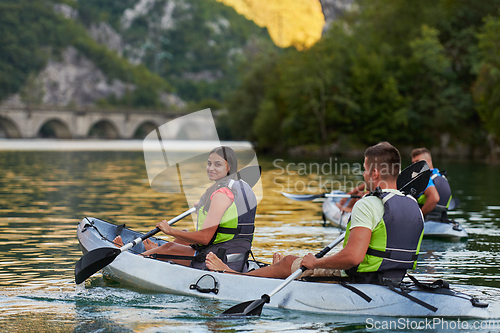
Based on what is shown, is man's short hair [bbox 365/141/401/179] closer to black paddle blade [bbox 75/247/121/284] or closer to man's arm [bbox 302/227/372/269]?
man's arm [bbox 302/227/372/269]

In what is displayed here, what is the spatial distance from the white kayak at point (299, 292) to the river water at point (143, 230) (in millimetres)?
118

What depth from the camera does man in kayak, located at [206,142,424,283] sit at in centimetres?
519

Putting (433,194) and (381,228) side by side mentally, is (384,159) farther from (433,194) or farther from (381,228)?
(433,194)

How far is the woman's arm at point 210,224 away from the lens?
21.3ft

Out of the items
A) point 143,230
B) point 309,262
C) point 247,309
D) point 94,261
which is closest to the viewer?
point 309,262

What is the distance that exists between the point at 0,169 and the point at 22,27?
371ft

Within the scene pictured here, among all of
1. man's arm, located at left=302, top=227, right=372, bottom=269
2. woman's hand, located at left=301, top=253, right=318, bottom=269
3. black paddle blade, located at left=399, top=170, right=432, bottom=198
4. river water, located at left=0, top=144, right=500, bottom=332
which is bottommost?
river water, located at left=0, top=144, right=500, bottom=332

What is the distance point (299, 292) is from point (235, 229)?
3.30 feet

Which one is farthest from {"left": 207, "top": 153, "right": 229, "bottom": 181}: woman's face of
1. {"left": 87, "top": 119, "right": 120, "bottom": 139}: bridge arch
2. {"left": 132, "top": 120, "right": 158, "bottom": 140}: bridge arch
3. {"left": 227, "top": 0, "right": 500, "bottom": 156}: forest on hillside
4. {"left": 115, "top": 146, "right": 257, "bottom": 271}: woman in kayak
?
{"left": 132, "top": 120, "right": 158, "bottom": 140}: bridge arch

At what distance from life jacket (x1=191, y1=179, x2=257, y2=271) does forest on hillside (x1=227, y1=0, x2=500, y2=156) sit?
46.8 m

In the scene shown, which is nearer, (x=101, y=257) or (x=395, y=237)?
(x=395, y=237)

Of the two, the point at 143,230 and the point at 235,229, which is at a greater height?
the point at 235,229

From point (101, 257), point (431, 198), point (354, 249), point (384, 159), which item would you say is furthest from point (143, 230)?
point (384, 159)

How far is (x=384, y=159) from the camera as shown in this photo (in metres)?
5.12
